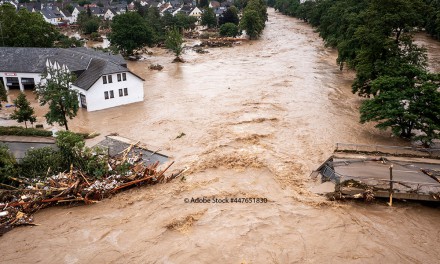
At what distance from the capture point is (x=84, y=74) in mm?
39812

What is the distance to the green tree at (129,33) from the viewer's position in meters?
64.1

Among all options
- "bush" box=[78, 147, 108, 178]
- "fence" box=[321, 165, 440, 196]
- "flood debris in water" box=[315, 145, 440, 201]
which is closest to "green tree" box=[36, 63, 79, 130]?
"bush" box=[78, 147, 108, 178]

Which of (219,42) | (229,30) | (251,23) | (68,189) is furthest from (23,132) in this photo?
(229,30)

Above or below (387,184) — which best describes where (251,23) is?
above

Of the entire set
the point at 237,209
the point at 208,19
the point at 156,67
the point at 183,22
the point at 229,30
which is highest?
the point at 208,19

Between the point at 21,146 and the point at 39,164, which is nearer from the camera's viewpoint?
the point at 39,164

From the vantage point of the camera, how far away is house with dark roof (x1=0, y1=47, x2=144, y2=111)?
37.4 meters

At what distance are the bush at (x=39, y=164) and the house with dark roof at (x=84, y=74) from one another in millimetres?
11115

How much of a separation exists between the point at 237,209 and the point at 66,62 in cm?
3227

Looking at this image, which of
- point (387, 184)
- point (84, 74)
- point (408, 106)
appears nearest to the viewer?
point (387, 184)

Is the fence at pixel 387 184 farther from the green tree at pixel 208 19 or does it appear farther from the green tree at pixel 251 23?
the green tree at pixel 208 19

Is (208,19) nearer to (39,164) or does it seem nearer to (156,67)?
(156,67)

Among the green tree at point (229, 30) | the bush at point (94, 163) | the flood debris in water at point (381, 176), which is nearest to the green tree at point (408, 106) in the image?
the flood debris in water at point (381, 176)

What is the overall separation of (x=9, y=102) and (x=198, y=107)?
72.8 ft
